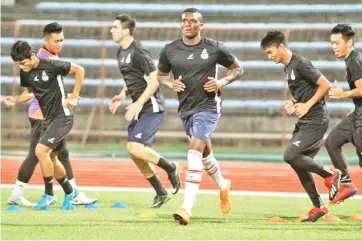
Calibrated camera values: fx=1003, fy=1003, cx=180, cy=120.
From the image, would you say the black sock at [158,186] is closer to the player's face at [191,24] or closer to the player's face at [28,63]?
the player's face at [28,63]

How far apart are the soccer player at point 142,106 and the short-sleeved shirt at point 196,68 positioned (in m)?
1.25

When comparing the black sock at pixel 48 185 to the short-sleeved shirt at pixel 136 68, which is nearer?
the black sock at pixel 48 185

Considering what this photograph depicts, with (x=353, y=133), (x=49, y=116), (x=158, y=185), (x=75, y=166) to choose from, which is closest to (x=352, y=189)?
(x=353, y=133)

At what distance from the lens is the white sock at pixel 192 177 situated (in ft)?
34.1

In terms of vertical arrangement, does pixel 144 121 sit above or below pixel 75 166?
above

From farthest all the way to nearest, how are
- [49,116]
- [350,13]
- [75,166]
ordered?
[350,13] → [75,166] → [49,116]

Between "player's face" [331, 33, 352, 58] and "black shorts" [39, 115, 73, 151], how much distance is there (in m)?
3.31

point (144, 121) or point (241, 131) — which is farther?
point (241, 131)

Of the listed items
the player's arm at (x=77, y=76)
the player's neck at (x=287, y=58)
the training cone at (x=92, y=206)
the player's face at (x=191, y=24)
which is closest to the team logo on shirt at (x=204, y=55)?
the player's face at (x=191, y=24)

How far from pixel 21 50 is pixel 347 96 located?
381 cm

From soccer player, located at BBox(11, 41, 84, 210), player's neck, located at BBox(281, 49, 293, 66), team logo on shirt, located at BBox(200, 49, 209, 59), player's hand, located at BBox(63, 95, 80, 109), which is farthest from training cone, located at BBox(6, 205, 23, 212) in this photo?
player's neck, located at BBox(281, 49, 293, 66)

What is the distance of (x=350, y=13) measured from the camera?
25531 millimetres

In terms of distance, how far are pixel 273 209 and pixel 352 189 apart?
108cm

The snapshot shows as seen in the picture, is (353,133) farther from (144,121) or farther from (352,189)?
(144,121)
